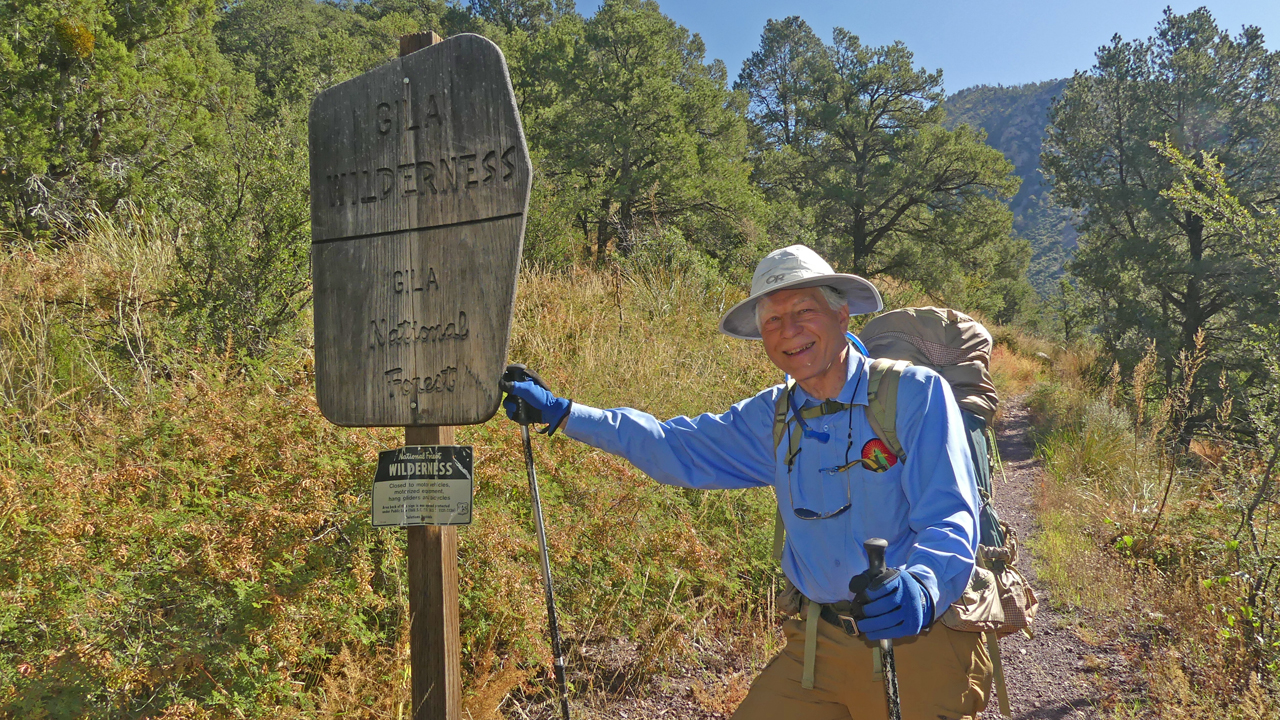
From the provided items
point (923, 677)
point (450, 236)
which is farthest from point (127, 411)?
point (923, 677)

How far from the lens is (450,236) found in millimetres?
1837

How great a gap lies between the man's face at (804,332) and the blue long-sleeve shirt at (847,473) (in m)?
0.07

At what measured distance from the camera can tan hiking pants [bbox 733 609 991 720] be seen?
1.83 meters

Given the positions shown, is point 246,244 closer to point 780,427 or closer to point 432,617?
point 432,617

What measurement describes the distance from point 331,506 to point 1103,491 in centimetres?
701

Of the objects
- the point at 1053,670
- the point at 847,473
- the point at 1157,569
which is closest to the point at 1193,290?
the point at 1157,569

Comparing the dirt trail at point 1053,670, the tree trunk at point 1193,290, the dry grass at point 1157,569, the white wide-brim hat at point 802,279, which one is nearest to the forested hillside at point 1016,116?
the tree trunk at point 1193,290

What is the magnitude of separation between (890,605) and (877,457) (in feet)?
1.66

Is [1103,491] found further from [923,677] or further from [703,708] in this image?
[923,677]

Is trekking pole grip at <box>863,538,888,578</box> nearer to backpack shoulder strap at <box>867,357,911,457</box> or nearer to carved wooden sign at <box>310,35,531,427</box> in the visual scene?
backpack shoulder strap at <box>867,357,911,457</box>

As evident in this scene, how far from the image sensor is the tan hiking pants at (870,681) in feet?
6.02

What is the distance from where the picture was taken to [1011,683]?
149 inches

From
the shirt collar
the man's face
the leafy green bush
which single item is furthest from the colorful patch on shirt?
the leafy green bush

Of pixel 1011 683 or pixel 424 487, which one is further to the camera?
pixel 1011 683
